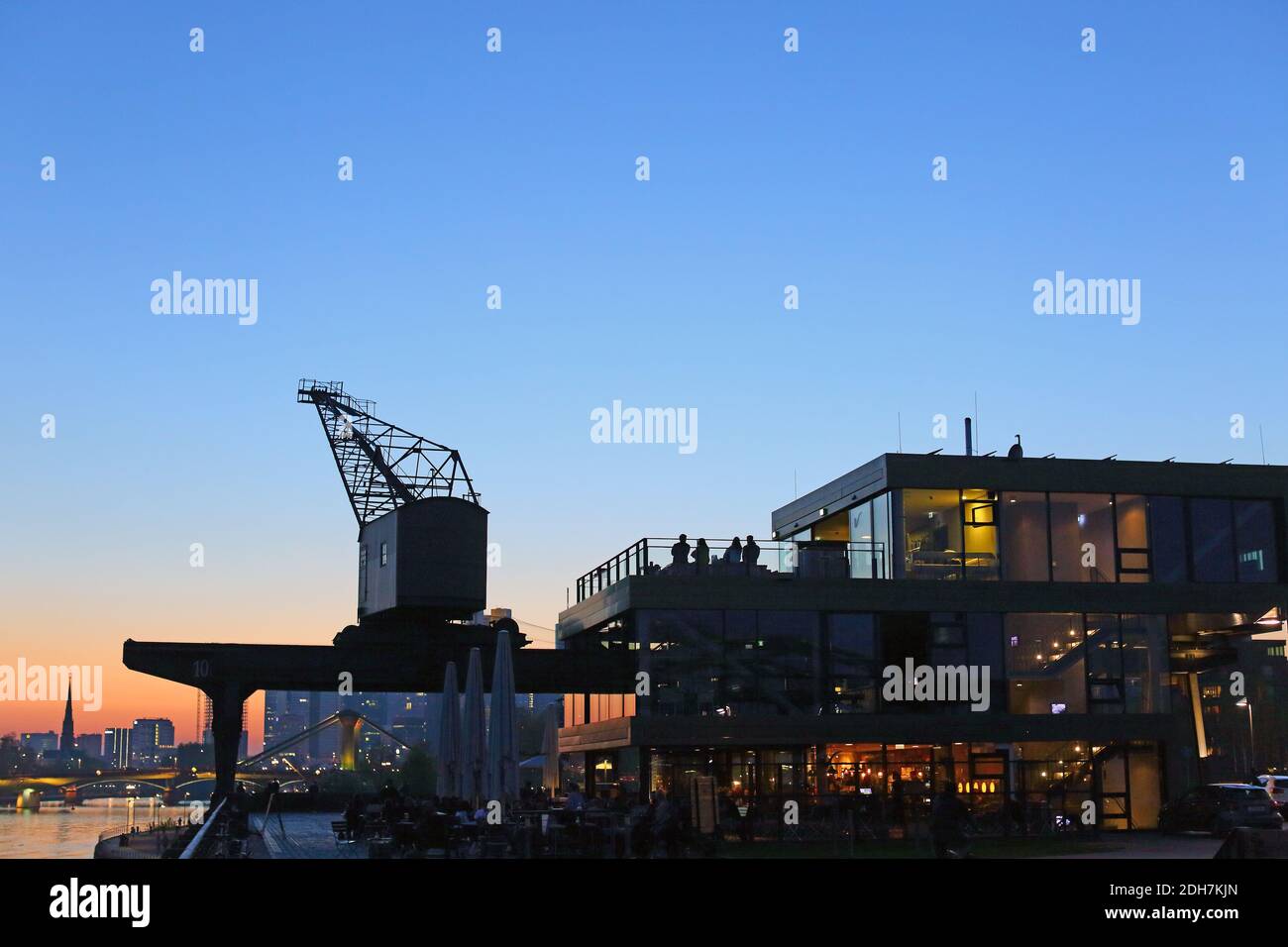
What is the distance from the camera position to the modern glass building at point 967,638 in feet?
121

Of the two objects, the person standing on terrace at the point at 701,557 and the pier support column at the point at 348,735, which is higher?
the person standing on terrace at the point at 701,557

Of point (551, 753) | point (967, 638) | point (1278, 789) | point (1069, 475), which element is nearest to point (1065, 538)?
point (1069, 475)

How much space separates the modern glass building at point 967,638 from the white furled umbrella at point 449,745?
5.85 metres

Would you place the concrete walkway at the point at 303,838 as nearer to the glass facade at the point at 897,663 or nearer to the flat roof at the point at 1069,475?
the glass facade at the point at 897,663

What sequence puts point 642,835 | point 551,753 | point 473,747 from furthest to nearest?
1. point 551,753
2. point 473,747
3. point 642,835

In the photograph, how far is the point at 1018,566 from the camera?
38.8 meters

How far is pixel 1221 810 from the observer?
3281 centimetres

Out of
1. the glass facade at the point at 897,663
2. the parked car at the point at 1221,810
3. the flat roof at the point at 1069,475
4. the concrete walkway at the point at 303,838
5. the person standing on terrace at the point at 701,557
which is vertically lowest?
the concrete walkway at the point at 303,838

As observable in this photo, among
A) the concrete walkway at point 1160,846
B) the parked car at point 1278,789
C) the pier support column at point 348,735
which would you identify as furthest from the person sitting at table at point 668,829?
the pier support column at point 348,735

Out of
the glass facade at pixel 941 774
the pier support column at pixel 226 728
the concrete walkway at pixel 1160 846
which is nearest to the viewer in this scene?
the concrete walkway at pixel 1160 846

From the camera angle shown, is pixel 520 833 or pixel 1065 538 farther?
pixel 1065 538

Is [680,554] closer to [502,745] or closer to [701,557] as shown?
[701,557]

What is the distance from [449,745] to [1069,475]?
729 inches

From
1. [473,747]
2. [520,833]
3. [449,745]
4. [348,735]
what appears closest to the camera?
[520,833]
